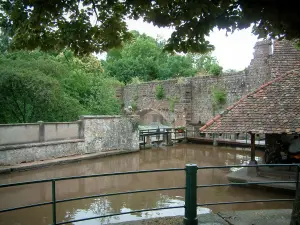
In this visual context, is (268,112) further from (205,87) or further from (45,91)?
(205,87)

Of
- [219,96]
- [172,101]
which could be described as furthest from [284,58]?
[172,101]

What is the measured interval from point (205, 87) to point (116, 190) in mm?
11997

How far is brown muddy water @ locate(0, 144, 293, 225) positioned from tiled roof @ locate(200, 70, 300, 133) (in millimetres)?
1882

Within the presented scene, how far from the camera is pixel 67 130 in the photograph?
45.4ft

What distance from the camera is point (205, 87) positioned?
19438mm

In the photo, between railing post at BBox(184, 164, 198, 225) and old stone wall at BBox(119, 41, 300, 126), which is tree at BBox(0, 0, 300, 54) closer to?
railing post at BBox(184, 164, 198, 225)

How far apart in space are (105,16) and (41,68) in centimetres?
1082

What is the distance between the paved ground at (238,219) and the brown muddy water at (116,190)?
2.49 metres

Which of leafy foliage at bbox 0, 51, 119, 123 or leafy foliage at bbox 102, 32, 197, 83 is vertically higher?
leafy foliage at bbox 102, 32, 197, 83

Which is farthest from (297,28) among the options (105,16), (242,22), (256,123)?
(256,123)

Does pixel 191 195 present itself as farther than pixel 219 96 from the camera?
No

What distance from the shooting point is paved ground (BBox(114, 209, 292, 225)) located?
4.14 metres

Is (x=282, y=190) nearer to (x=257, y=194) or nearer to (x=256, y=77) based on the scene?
(x=257, y=194)

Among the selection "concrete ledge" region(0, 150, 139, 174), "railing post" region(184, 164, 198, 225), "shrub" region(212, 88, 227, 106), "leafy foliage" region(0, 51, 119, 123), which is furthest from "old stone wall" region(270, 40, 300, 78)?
"railing post" region(184, 164, 198, 225)
